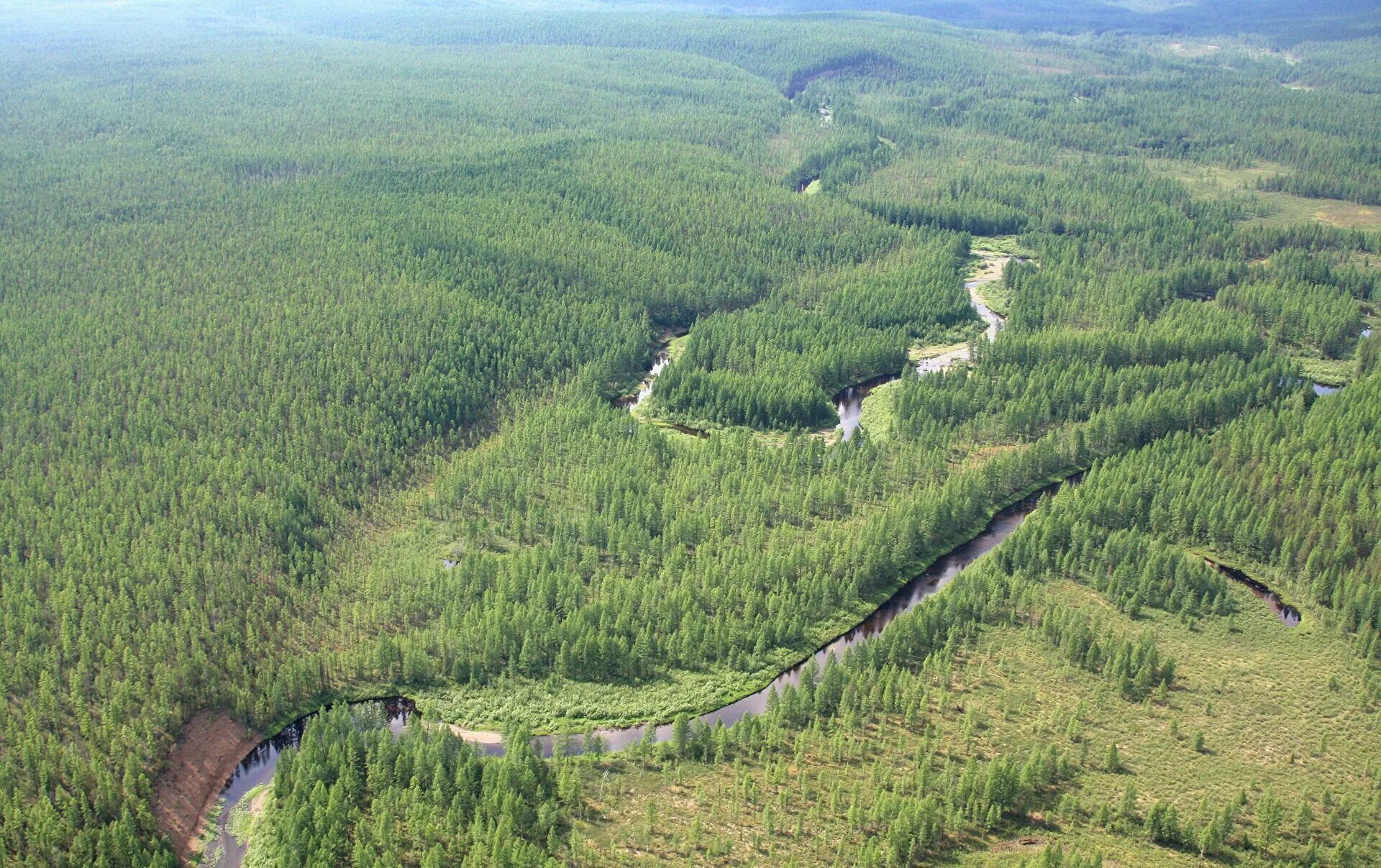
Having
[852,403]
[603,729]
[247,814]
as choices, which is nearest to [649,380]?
[852,403]

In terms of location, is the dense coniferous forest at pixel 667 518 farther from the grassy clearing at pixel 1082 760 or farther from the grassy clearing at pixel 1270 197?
the grassy clearing at pixel 1270 197

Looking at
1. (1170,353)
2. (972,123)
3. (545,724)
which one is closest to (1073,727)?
(545,724)

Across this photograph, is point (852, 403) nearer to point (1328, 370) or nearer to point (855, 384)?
point (855, 384)

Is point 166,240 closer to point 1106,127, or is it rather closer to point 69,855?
A: point 69,855

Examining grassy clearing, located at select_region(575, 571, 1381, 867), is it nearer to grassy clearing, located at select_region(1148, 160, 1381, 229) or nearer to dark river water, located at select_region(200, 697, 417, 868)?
dark river water, located at select_region(200, 697, 417, 868)

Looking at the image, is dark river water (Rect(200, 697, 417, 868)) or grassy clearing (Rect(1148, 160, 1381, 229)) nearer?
dark river water (Rect(200, 697, 417, 868))

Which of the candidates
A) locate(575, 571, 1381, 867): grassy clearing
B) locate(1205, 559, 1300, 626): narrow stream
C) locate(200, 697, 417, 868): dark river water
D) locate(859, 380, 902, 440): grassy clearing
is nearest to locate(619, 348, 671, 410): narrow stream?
locate(859, 380, 902, 440): grassy clearing

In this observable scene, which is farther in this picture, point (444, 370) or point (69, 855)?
point (444, 370)
